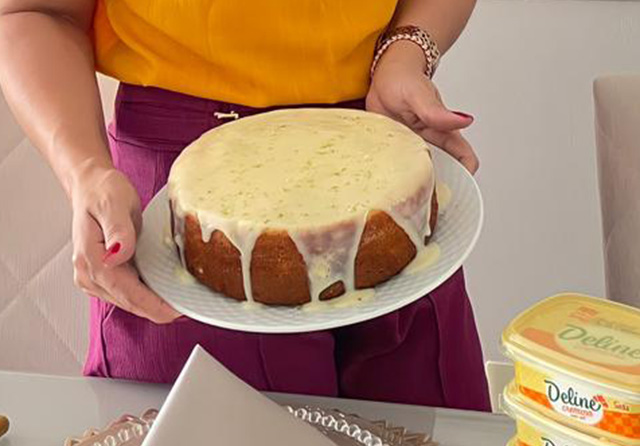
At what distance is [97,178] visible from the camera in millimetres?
867

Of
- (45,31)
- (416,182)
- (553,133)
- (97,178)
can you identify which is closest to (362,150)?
(416,182)

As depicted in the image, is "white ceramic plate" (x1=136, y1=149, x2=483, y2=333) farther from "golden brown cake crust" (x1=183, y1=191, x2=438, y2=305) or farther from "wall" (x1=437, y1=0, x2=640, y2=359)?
Result: "wall" (x1=437, y1=0, x2=640, y2=359)

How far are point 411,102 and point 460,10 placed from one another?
0.67ft

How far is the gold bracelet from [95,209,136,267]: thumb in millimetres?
328

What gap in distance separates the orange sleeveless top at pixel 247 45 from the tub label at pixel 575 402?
1.49 feet

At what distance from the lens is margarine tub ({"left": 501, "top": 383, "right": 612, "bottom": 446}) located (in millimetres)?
A: 650

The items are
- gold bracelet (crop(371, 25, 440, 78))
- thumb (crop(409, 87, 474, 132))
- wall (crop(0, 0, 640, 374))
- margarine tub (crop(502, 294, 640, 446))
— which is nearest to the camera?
margarine tub (crop(502, 294, 640, 446))

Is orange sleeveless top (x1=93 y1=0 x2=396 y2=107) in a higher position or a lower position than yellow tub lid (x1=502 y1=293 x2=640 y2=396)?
lower

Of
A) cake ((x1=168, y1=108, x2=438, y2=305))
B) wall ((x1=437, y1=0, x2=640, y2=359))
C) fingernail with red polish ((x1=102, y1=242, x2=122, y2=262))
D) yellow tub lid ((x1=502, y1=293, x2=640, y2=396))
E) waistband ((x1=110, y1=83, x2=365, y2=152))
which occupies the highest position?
yellow tub lid ((x1=502, y1=293, x2=640, y2=396))

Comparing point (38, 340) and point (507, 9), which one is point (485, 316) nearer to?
point (507, 9)

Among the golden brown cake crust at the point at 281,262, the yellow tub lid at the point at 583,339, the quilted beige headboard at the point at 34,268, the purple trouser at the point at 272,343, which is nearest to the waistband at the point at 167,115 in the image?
the purple trouser at the point at 272,343

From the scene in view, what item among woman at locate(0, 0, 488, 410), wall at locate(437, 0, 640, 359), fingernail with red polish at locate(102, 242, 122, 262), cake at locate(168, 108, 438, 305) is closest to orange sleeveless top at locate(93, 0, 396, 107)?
woman at locate(0, 0, 488, 410)

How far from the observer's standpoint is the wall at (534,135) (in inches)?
70.6

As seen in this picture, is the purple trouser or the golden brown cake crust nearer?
the golden brown cake crust
